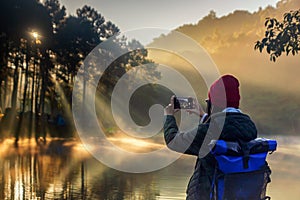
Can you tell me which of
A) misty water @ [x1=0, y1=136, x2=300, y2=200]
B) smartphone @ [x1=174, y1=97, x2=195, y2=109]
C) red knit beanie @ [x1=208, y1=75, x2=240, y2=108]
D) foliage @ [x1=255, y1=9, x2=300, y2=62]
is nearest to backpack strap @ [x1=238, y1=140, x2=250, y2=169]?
red knit beanie @ [x1=208, y1=75, x2=240, y2=108]

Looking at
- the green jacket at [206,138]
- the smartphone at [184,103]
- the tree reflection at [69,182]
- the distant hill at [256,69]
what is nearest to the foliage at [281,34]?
the smartphone at [184,103]

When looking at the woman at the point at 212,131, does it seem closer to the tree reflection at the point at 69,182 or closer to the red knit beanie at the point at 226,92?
the red knit beanie at the point at 226,92

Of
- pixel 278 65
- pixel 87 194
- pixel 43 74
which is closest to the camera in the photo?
pixel 87 194

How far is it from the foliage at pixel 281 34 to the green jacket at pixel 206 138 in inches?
103

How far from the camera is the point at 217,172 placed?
12.0ft

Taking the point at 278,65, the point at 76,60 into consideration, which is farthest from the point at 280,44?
the point at 278,65

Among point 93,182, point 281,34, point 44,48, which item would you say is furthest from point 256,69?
point 281,34

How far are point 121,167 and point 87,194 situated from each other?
6.13 m

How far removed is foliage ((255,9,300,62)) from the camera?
6.05 meters

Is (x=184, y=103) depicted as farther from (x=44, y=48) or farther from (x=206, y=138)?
(x=44, y=48)

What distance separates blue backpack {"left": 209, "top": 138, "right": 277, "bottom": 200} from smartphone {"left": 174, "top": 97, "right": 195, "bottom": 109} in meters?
0.59

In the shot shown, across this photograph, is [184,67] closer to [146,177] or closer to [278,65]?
[146,177]

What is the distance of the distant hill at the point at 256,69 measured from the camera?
95.0m

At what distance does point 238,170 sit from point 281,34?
2960mm
